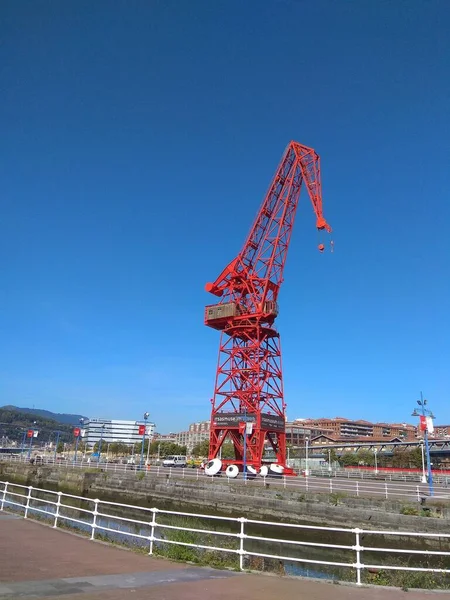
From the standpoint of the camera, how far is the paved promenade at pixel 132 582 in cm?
751

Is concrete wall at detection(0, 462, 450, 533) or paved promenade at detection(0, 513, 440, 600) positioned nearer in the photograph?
paved promenade at detection(0, 513, 440, 600)

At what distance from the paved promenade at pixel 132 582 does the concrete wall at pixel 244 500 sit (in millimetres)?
14815

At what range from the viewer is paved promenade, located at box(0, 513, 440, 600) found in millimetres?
7512

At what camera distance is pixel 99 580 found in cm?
830

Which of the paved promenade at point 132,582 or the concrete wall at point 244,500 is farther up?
the paved promenade at point 132,582

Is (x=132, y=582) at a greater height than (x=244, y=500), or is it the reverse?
(x=132, y=582)

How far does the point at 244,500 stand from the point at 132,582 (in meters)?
23.1

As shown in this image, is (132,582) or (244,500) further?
(244,500)

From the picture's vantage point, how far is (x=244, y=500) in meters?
29.7

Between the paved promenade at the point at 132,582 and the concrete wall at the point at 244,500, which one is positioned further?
the concrete wall at the point at 244,500

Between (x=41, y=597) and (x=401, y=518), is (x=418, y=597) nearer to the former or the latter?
(x=41, y=597)

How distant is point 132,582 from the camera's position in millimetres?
8234

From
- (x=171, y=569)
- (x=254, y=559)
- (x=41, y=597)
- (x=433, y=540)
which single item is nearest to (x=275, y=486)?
(x=433, y=540)

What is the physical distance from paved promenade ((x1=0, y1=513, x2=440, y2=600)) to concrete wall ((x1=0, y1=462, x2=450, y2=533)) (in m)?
14.8
